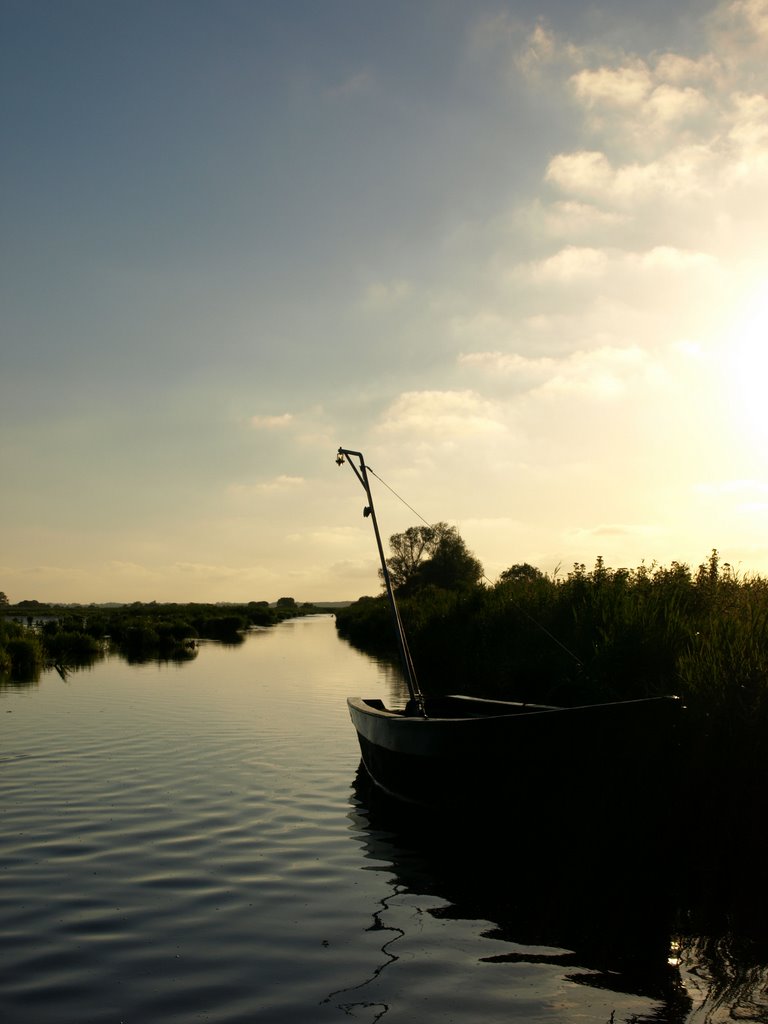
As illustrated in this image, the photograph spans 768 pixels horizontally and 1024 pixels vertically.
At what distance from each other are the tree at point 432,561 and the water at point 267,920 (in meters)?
88.5

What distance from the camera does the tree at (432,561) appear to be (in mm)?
111625

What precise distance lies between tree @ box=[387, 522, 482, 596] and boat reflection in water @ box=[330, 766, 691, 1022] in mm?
90855

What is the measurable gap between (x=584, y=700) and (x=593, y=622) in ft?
13.5

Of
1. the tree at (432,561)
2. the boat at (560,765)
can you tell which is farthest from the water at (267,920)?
the tree at (432,561)

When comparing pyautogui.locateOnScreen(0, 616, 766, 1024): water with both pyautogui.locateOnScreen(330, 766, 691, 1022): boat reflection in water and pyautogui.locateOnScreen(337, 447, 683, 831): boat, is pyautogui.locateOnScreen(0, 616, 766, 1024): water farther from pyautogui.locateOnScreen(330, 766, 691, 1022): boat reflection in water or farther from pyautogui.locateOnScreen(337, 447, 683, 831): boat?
pyautogui.locateOnScreen(337, 447, 683, 831): boat

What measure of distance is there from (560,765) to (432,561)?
106 m

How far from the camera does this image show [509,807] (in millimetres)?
11344

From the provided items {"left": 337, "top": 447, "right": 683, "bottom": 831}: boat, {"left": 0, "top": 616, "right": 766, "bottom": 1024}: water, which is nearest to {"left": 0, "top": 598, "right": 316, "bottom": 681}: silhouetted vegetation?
{"left": 0, "top": 616, "right": 766, "bottom": 1024}: water

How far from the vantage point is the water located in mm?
7086

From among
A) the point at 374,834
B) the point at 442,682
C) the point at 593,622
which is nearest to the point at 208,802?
the point at 374,834

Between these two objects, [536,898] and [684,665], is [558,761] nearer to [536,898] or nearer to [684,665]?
[536,898]

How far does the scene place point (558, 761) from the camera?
1077 cm

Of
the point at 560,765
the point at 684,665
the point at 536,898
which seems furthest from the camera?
the point at 684,665

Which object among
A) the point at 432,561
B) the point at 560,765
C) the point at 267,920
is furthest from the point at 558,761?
the point at 432,561
